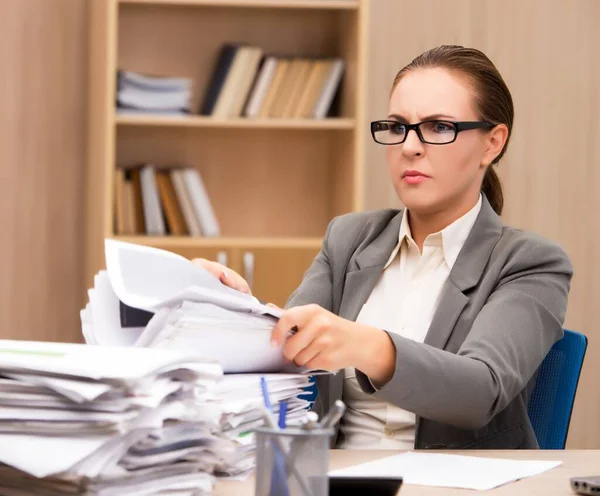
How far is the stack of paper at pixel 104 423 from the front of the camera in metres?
0.99

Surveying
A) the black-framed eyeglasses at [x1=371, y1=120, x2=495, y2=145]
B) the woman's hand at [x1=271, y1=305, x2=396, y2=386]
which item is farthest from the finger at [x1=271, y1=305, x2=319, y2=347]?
the black-framed eyeglasses at [x1=371, y1=120, x2=495, y2=145]

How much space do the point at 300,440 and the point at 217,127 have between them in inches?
128

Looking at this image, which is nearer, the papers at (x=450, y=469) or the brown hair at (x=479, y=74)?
the papers at (x=450, y=469)

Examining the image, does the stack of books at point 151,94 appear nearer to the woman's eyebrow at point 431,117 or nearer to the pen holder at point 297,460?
the woman's eyebrow at point 431,117

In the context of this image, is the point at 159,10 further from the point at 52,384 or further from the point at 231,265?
the point at 52,384

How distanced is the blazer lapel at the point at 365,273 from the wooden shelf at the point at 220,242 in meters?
1.72

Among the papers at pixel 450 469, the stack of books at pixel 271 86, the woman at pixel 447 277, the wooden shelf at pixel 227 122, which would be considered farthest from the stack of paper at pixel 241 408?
the stack of books at pixel 271 86

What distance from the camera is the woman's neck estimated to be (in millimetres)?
1989

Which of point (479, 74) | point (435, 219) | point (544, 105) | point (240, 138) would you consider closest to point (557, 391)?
point (435, 219)

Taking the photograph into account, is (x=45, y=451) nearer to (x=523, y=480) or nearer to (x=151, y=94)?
(x=523, y=480)

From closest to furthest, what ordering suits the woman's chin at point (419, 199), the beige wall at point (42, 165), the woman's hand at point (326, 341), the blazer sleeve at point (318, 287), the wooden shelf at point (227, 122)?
1. the woman's hand at point (326, 341)
2. the woman's chin at point (419, 199)
3. the blazer sleeve at point (318, 287)
4. the wooden shelf at point (227, 122)
5. the beige wall at point (42, 165)

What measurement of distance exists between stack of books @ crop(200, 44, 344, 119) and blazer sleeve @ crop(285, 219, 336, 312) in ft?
5.83

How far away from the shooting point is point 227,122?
3762 mm

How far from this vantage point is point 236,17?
13.3 feet
